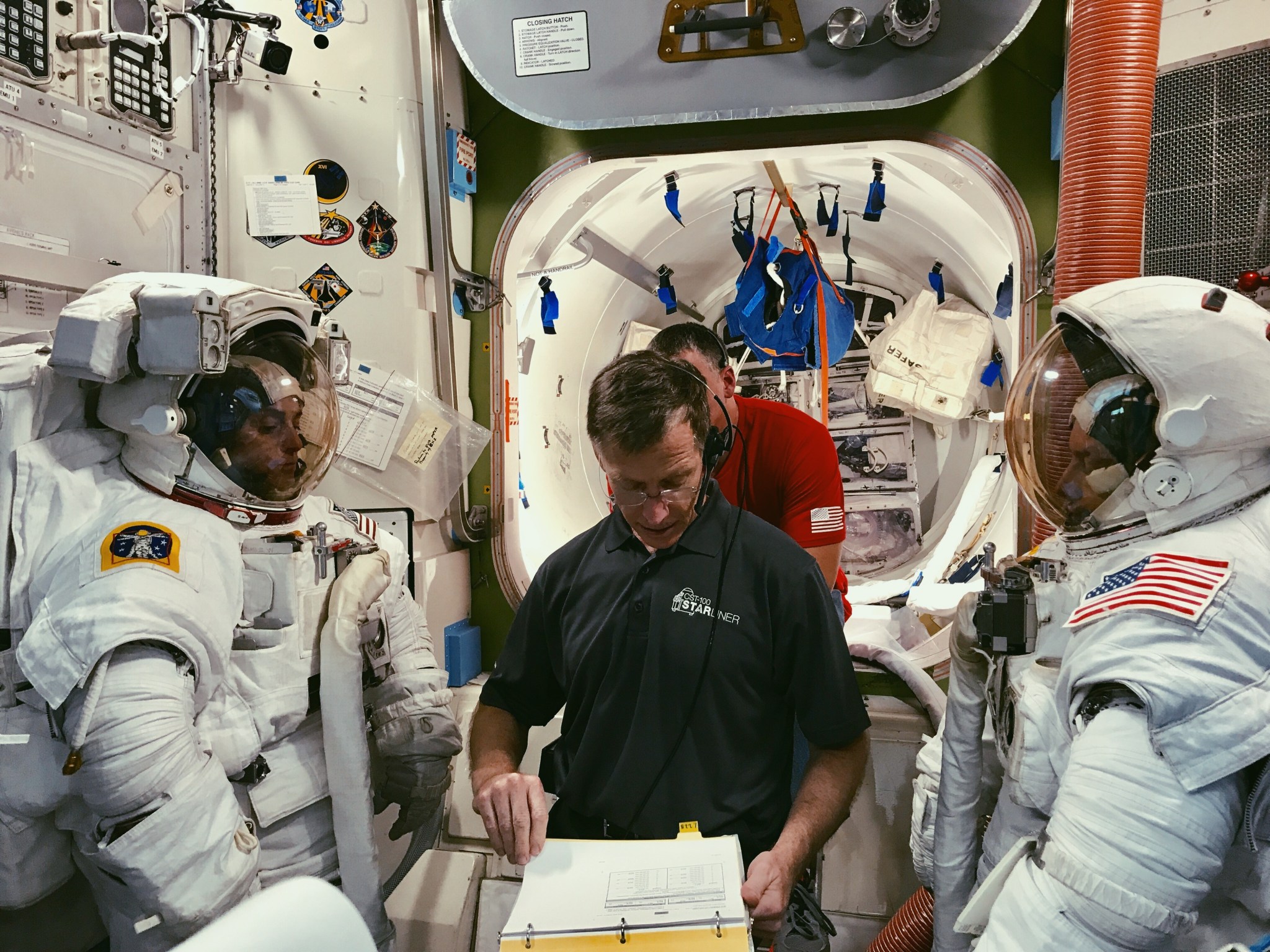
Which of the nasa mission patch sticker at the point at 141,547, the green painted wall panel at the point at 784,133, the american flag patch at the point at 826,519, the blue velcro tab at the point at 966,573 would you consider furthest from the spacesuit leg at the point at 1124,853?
the blue velcro tab at the point at 966,573

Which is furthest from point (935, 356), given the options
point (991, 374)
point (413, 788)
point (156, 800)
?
point (156, 800)

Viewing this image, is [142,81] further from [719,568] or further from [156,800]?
[719,568]

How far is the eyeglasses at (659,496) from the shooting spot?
70.8 inches

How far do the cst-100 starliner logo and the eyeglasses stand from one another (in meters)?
0.19

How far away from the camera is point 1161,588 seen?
4.13ft

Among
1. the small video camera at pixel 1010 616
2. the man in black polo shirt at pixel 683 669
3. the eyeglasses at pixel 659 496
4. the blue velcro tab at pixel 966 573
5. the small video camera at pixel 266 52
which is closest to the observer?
the small video camera at pixel 1010 616

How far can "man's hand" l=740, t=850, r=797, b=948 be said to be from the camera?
4.77 feet

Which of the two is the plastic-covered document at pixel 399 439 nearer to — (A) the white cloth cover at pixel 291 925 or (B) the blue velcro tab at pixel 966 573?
(A) the white cloth cover at pixel 291 925

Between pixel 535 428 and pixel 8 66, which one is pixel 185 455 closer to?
pixel 8 66

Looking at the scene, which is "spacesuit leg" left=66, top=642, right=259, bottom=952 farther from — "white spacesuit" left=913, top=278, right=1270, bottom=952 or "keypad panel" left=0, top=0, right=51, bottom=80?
"keypad panel" left=0, top=0, right=51, bottom=80

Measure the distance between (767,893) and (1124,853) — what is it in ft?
1.89

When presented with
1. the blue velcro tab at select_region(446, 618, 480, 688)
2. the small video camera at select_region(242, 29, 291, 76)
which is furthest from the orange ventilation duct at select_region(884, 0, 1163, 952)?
the blue velcro tab at select_region(446, 618, 480, 688)

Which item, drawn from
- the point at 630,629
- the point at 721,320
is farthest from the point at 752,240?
the point at 630,629

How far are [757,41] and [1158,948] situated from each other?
2731mm
